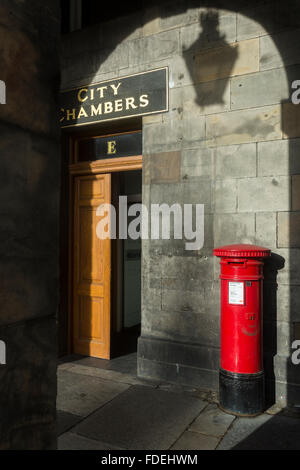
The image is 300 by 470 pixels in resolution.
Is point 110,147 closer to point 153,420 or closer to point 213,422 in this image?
point 153,420

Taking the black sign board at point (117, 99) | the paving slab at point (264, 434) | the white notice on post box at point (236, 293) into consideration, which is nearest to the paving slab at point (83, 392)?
the paving slab at point (264, 434)

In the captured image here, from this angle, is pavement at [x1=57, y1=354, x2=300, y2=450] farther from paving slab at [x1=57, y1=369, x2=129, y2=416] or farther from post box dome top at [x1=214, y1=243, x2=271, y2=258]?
post box dome top at [x1=214, y1=243, x2=271, y2=258]

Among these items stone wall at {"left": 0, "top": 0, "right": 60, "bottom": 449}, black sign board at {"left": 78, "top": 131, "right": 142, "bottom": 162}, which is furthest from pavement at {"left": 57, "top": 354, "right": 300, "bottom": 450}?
black sign board at {"left": 78, "top": 131, "right": 142, "bottom": 162}

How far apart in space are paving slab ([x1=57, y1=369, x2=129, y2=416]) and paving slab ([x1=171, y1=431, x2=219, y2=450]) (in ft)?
3.58

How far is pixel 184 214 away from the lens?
4.62 metres

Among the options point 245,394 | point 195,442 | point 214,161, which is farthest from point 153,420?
point 214,161

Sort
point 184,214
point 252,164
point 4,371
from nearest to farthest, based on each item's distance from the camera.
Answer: point 4,371
point 252,164
point 184,214

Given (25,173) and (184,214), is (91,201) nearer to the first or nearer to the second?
(184,214)

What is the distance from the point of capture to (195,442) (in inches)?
125

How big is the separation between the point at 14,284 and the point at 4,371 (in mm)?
405

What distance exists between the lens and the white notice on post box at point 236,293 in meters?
3.69

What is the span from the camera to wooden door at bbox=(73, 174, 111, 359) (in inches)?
221

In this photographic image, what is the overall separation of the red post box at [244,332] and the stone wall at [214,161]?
1.37ft
